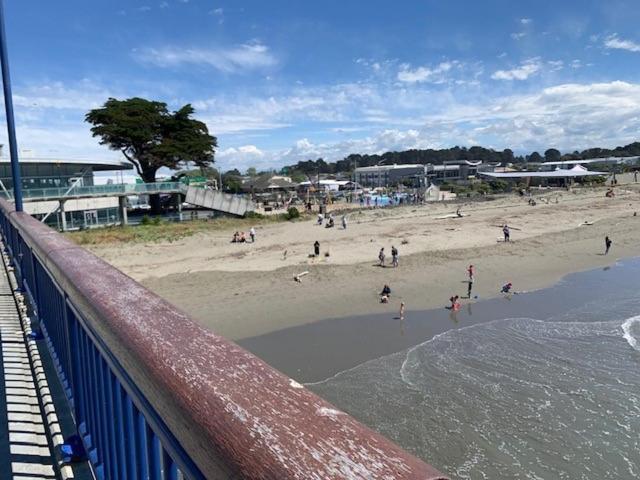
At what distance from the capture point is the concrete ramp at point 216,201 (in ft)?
152

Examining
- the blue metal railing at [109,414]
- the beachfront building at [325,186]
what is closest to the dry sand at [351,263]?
the blue metal railing at [109,414]

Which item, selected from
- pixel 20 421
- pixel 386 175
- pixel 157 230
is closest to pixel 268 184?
pixel 386 175

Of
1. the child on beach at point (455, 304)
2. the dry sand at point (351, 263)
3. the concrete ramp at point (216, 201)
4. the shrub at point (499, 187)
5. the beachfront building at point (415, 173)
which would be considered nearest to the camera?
the child on beach at point (455, 304)

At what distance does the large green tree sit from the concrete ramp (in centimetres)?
496

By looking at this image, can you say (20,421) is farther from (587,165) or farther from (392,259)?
(587,165)

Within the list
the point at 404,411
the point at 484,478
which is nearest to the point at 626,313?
the point at 404,411

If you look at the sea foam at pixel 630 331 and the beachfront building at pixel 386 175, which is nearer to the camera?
the sea foam at pixel 630 331

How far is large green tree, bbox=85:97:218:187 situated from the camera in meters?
46.7

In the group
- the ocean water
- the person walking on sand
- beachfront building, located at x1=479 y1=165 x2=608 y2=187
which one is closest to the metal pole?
the ocean water

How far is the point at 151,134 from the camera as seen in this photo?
160ft

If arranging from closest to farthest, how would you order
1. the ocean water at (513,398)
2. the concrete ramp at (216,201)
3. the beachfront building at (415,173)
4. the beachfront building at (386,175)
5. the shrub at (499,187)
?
A: the ocean water at (513,398)
the concrete ramp at (216,201)
the shrub at (499,187)
the beachfront building at (386,175)
the beachfront building at (415,173)

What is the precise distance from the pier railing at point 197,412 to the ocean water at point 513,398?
8.03m

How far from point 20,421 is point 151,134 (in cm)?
4854

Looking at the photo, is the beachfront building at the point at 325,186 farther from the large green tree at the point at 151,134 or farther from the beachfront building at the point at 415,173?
the large green tree at the point at 151,134
